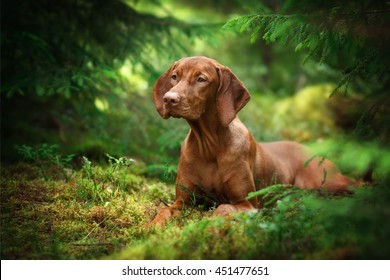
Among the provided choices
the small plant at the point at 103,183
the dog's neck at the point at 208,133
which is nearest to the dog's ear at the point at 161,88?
the dog's neck at the point at 208,133

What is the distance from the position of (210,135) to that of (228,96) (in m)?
0.45

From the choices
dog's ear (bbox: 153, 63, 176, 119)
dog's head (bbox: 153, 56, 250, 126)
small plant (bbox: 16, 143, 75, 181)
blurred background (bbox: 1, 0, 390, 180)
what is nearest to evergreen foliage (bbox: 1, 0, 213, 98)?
blurred background (bbox: 1, 0, 390, 180)

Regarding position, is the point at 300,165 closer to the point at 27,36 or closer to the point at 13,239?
the point at 13,239

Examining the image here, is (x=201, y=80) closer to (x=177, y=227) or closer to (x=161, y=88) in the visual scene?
(x=161, y=88)

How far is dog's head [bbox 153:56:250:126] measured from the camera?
12.9 feet

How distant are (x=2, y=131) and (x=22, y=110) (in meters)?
0.73

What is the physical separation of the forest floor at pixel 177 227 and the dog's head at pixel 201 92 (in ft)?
3.29

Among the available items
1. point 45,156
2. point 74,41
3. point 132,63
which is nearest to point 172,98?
point 45,156

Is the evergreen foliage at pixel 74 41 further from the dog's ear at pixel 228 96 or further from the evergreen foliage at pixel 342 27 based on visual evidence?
the evergreen foliage at pixel 342 27

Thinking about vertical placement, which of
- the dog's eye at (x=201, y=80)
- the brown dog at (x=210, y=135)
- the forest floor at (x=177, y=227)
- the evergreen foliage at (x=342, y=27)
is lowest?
the forest floor at (x=177, y=227)

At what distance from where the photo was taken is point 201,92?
4.07 meters

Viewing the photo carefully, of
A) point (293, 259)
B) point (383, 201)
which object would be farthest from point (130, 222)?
point (383, 201)

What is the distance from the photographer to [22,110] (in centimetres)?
799

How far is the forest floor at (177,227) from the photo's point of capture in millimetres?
2871
